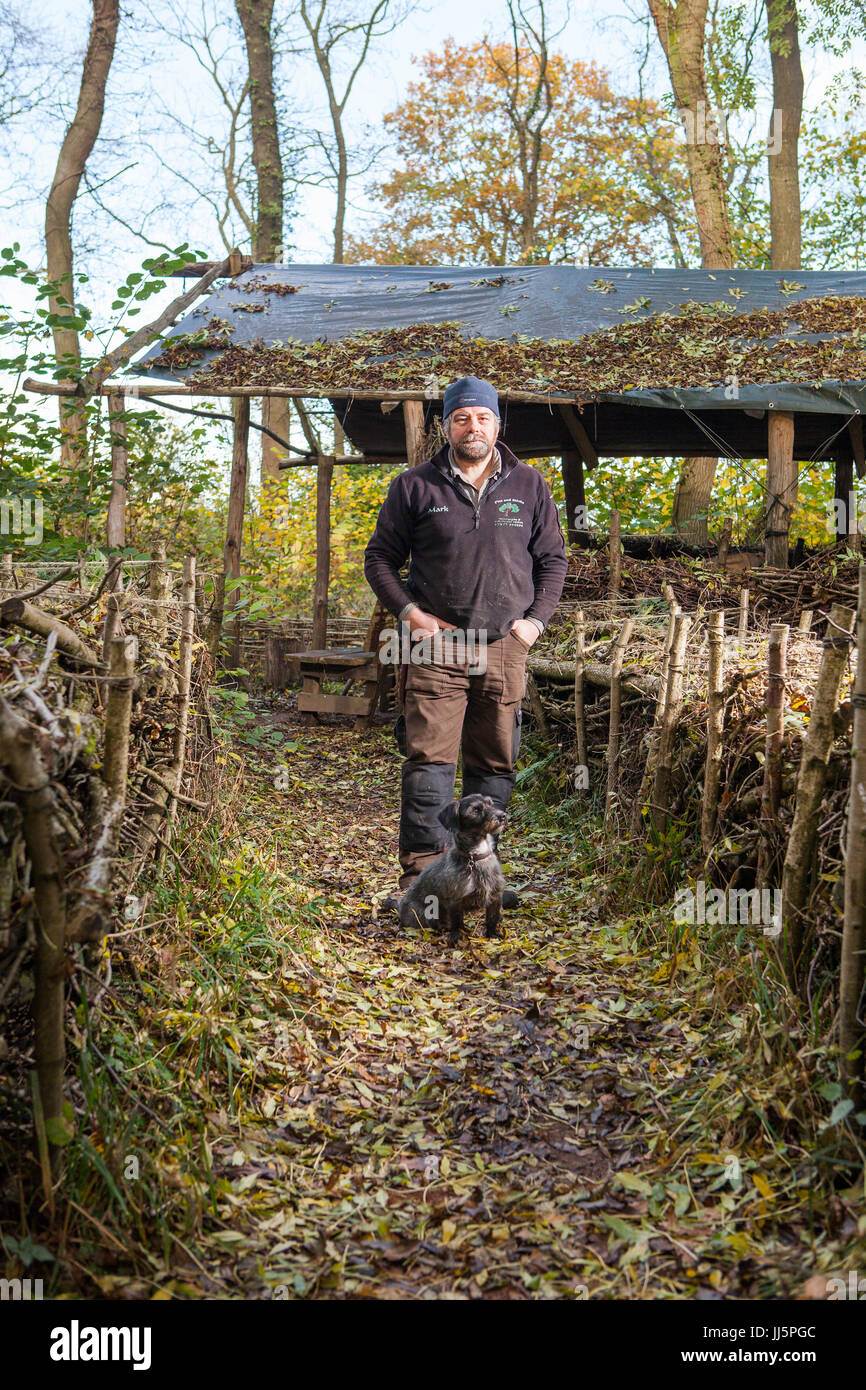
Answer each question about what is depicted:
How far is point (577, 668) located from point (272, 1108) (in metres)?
4.08

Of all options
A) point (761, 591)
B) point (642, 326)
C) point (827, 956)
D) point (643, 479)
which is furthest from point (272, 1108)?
point (643, 479)

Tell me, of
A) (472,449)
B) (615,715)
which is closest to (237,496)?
(615,715)

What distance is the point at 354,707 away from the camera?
10148 millimetres

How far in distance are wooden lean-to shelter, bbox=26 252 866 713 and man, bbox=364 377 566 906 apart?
4.28 m

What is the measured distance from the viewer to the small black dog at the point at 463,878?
4.43m

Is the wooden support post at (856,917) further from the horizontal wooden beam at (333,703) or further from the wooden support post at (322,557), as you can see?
the wooden support post at (322,557)

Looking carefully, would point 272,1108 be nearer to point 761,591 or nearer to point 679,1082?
point 679,1082

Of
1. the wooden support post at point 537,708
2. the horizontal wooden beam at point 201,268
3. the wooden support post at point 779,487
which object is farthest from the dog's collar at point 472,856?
the horizontal wooden beam at point 201,268

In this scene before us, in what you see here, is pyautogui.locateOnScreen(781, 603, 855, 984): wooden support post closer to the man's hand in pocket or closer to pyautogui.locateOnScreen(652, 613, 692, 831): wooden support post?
pyautogui.locateOnScreen(652, 613, 692, 831): wooden support post

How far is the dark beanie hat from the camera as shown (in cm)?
478

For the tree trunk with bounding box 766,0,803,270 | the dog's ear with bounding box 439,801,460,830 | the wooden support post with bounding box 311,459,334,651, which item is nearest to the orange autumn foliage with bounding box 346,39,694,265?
the tree trunk with bounding box 766,0,803,270

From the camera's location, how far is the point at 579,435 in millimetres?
12414

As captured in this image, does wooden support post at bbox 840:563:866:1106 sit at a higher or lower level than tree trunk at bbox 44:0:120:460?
lower

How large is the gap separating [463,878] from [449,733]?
72 cm
